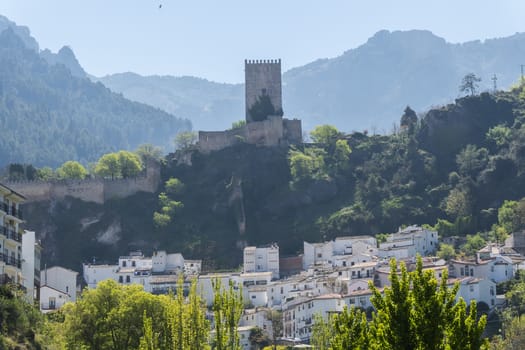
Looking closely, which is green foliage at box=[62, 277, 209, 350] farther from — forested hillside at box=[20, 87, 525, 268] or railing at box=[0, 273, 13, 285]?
forested hillside at box=[20, 87, 525, 268]

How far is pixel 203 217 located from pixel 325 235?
15.9 meters

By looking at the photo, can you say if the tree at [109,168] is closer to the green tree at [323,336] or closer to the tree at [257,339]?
the tree at [257,339]

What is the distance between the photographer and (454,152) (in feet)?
436

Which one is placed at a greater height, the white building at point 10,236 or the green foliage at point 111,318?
the white building at point 10,236

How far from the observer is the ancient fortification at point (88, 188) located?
127938 mm

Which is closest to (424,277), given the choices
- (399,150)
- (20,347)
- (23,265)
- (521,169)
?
(20,347)

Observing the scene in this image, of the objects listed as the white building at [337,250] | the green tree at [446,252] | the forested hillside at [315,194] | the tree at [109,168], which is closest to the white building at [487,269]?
the green tree at [446,252]

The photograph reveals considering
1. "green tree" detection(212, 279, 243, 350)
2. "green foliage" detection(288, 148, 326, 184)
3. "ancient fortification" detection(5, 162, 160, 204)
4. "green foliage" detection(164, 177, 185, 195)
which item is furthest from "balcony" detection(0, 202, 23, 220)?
"green foliage" detection(288, 148, 326, 184)

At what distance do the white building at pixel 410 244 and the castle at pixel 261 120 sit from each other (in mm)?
32287

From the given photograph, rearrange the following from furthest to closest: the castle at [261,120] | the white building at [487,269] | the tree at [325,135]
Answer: the tree at [325,135] < the castle at [261,120] < the white building at [487,269]

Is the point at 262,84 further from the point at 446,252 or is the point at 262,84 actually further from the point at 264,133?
the point at 446,252

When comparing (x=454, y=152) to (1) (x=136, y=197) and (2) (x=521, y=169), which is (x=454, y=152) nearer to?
(2) (x=521, y=169)

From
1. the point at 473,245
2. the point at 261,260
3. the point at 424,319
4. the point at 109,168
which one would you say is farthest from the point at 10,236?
the point at 109,168

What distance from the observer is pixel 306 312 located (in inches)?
3612
